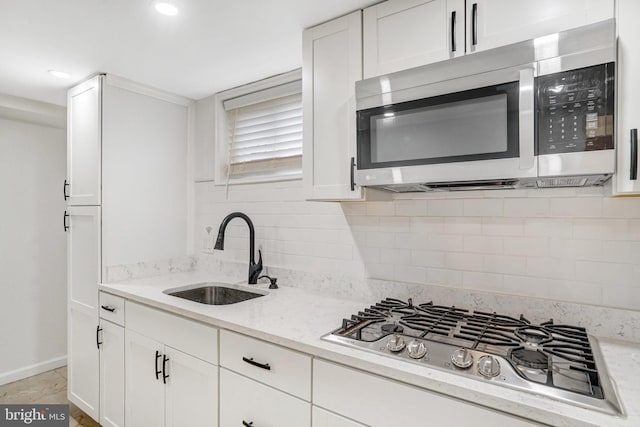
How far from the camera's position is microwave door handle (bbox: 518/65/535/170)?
110 cm

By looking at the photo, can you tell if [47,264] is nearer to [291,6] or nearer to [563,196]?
[291,6]

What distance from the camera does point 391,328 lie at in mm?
1360

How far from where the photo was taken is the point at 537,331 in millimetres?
1292

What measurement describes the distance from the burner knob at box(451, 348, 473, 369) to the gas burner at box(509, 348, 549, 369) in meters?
0.14

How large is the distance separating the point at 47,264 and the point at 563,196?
3.93 meters

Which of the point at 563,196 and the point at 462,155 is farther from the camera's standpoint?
the point at 563,196

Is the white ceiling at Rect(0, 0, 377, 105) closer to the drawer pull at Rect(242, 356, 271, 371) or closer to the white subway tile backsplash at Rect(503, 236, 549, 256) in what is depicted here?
the white subway tile backsplash at Rect(503, 236, 549, 256)

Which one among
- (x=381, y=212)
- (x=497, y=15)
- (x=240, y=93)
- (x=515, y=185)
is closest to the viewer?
(x=497, y=15)

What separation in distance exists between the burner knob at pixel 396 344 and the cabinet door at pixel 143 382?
4.30 ft

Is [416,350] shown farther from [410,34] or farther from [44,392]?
[44,392]

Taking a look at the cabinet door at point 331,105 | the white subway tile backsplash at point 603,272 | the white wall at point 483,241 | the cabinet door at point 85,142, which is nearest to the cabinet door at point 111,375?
the cabinet door at point 85,142

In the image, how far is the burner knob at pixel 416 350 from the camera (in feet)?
3.65

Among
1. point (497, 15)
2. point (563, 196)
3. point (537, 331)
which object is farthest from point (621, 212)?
point (497, 15)

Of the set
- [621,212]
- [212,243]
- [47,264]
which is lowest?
[47,264]
